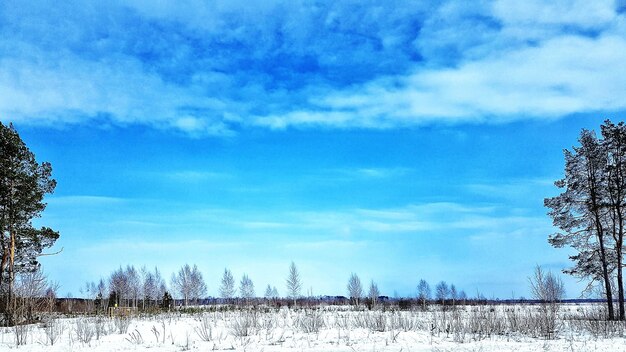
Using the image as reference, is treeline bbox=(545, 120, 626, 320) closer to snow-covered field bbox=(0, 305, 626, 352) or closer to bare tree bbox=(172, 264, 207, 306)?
snow-covered field bbox=(0, 305, 626, 352)

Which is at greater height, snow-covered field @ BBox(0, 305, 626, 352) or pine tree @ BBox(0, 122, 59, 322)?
pine tree @ BBox(0, 122, 59, 322)

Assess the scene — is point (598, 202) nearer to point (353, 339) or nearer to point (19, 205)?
point (353, 339)

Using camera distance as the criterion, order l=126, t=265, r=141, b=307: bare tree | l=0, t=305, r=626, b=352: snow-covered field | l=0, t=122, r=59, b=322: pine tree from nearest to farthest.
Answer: l=0, t=305, r=626, b=352: snow-covered field → l=0, t=122, r=59, b=322: pine tree → l=126, t=265, r=141, b=307: bare tree

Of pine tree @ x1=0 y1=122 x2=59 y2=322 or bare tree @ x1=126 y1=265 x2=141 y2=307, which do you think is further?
bare tree @ x1=126 y1=265 x2=141 y2=307

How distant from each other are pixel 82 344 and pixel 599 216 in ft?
93.9

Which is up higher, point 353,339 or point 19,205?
point 19,205

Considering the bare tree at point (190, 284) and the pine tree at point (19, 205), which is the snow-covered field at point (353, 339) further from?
the bare tree at point (190, 284)

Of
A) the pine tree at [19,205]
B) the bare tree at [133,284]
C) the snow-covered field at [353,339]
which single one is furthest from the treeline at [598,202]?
the bare tree at [133,284]

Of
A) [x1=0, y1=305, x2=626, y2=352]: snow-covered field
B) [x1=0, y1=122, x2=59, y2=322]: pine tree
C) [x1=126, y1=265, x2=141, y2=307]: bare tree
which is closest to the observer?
[x1=0, y1=305, x2=626, y2=352]: snow-covered field

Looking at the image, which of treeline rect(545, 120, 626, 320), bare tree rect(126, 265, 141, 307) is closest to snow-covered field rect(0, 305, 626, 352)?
treeline rect(545, 120, 626, 320)

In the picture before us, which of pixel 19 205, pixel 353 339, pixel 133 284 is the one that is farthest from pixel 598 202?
pixel 133 284

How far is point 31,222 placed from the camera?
1299 inches

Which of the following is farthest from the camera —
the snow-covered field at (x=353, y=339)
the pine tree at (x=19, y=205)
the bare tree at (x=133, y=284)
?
the bare tree at (x=133, y=284)

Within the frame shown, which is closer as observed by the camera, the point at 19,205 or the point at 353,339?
the point at 353,339
